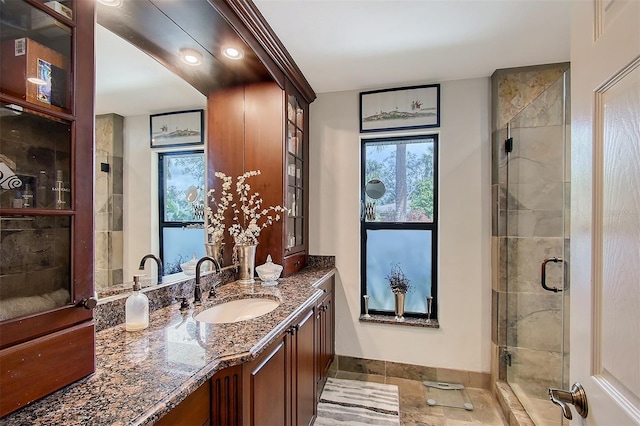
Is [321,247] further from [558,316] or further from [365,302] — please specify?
[558,316]

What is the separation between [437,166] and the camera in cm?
271

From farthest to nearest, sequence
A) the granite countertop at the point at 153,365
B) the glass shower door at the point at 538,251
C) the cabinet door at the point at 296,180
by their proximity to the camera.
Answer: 1. the cabinet door at the point at 296,180
2. the glass shower door at the point at 538,251
3. the granite countertop at the point at 153,365

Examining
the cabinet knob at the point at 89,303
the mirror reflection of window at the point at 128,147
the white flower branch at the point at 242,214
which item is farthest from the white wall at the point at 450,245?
the cabinet knob at the point at 89,303

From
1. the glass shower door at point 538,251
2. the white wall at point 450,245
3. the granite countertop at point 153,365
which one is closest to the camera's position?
the granite countertop at point 153,365

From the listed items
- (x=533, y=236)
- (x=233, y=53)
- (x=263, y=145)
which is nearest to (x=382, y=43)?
(x=233, y=53)

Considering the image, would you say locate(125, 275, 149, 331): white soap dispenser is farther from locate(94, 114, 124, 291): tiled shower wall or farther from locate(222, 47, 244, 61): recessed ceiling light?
locate(222, 47, 244, 61): recessed ceiling light

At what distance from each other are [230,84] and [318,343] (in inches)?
81.1

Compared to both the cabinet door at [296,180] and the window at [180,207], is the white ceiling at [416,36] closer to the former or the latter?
the cabinet door at [296,180]

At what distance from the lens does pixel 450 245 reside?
8.66ft

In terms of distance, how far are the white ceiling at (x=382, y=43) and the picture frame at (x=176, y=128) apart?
0.17 ft

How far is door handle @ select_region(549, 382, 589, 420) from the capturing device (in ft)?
2.44

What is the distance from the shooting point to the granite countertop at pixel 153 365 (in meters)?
0.71

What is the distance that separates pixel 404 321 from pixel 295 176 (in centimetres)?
162

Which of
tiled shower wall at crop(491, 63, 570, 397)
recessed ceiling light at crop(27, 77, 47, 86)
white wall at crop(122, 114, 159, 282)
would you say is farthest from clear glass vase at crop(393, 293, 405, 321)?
recessed ceiling light at crop(27, 77, 47, 86)
